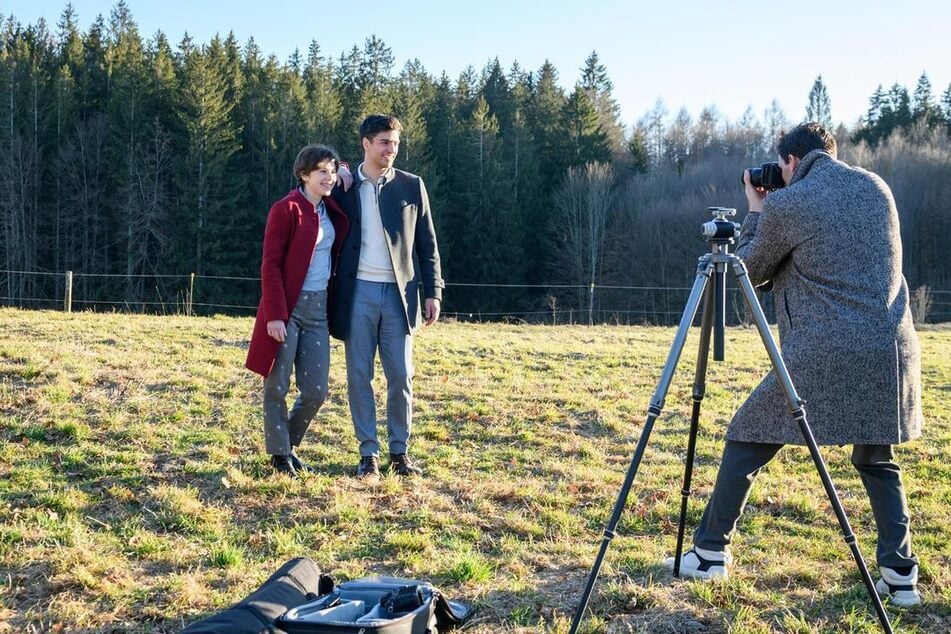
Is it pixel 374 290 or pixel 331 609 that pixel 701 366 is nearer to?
pixel 331 609

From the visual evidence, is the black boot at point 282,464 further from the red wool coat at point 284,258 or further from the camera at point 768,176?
the camera at point 768,176

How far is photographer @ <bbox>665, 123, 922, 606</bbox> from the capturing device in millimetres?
3689

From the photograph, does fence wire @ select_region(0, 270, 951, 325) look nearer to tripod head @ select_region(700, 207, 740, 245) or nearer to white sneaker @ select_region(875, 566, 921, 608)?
white sneaker @ select_region(875, 566, 921, 608)

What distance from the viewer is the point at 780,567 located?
4340 mm

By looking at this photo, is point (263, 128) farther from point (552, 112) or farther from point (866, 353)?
point (866, 353)

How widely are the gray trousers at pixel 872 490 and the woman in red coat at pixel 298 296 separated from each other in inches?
112

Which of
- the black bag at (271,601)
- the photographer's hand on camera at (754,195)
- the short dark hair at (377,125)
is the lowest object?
the black bag at (271,601)

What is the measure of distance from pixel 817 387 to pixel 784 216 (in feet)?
2.59

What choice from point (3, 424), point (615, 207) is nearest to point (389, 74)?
point (615, 207)

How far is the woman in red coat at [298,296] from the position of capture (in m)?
5.55

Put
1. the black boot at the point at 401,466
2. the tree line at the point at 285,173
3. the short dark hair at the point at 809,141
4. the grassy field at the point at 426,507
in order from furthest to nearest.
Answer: the tree line at the point at 285,173 → the black boot at the point at 401,466 → the short dark hair at the point at 809,141 → the grassy field at the point at 426,507

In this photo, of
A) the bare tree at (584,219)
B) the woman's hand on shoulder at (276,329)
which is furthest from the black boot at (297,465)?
the bare tree at (584,219)

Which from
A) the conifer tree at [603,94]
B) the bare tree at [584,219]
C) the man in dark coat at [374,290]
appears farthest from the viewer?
the conifer tree at [603,94]

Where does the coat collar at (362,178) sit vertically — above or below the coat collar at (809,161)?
above
